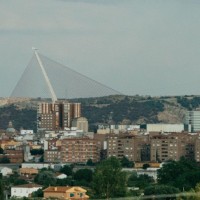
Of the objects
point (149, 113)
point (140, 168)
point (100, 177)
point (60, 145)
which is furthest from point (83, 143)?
point (149, 113)

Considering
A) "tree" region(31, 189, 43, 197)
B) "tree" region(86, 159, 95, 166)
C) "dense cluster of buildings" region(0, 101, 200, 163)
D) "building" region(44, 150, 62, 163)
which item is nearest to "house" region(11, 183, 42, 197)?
"tree" region(31, 189, 43, 197)

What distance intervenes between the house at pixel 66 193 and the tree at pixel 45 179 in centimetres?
483

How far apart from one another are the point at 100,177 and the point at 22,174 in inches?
586

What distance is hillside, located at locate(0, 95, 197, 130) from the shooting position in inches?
3743

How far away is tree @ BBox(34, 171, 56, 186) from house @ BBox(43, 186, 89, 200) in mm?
4825

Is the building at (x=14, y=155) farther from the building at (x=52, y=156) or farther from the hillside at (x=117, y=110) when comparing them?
the hillside at (x=117, y=110)

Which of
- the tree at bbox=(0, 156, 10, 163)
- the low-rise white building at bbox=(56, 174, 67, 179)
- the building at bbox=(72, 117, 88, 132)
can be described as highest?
the building at bbox=(72, 117, 88, 132)

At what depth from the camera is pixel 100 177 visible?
36.3 metres

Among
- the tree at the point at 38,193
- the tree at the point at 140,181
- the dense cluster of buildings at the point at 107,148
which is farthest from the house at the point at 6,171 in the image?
the tree at the point at 38,193

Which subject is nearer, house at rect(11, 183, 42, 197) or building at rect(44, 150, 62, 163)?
house at rect(11, 183, 42, 197)

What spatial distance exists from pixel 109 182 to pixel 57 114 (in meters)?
47.2

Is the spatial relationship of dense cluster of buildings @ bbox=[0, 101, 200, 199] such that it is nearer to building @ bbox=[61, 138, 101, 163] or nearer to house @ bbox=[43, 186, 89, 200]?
building @ bbox=[61, 138, 101, 163]

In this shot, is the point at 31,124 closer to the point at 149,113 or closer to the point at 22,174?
the point at 149,113

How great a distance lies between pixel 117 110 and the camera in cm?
9831
